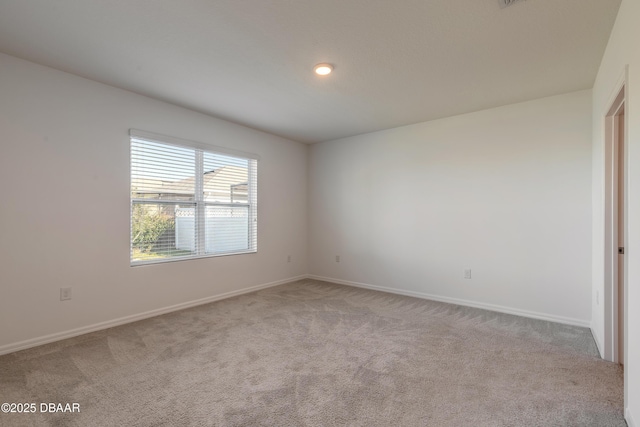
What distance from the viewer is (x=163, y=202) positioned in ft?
12.0

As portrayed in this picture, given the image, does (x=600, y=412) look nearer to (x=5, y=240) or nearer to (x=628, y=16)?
(x=628, y=16)

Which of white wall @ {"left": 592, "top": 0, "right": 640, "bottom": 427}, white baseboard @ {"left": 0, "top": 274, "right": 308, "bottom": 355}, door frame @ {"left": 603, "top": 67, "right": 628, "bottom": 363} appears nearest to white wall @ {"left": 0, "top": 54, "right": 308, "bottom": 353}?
white baseboard @ {"left": 0, "top": 274, "right": 308, "bottom": 355}

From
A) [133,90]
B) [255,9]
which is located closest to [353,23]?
[255,9]

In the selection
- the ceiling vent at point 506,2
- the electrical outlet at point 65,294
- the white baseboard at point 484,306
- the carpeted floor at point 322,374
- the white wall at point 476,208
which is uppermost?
the ceiling vent at point 506,2

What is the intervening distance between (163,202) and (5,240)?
1.37 metres

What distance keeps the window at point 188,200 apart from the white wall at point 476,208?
1539mm

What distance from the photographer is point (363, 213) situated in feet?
16.3

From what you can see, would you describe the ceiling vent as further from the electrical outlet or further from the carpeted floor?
the electrical outlet

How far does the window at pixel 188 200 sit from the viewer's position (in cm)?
348

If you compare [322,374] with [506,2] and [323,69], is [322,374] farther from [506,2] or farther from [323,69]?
[506,2]

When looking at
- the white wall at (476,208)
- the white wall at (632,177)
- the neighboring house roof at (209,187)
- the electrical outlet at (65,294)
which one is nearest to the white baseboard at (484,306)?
the white wall at (476,208)

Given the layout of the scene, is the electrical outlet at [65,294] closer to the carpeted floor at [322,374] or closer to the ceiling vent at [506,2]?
the carpeted floor at [322,374]

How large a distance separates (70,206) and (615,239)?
15.5ft

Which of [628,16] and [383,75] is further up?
[383,75]
